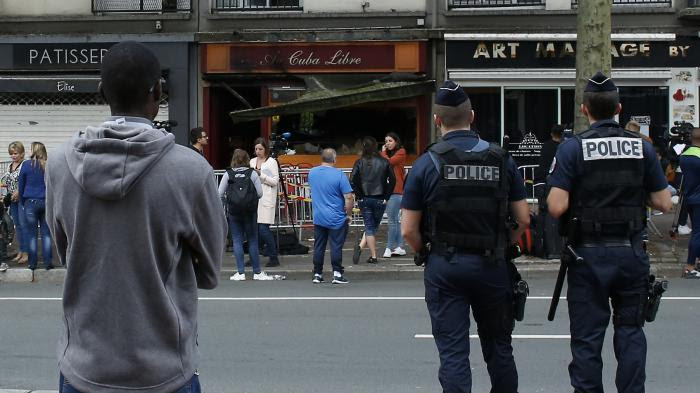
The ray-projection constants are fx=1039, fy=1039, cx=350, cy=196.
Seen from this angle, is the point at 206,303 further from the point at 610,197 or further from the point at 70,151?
the point at 70,151

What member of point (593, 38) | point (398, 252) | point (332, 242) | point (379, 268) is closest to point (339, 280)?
point (332, 242)

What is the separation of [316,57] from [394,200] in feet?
20.5

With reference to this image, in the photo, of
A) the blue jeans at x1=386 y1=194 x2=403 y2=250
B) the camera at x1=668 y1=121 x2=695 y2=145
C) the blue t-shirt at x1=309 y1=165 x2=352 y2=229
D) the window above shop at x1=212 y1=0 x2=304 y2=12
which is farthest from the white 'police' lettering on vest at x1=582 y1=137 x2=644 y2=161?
the window above shop at x1=212 y1=0 x2=304 y2=12

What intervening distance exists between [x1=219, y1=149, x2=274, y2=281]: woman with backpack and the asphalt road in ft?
3.79

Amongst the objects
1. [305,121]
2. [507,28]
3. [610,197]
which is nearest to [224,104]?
[305,121]

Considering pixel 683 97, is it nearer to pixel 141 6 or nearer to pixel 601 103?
pixel 141 6

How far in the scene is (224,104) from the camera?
21.1 m

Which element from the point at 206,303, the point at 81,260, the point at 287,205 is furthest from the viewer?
the point at 287,205

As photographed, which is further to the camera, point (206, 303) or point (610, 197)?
point (206, 303)

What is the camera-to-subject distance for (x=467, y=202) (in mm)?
5367

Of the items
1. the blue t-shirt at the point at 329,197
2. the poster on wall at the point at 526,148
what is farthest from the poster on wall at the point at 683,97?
the blue t-shirt at the point at 329,197

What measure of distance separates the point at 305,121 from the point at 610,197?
49.2 ft

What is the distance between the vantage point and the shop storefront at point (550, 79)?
64.6 ft

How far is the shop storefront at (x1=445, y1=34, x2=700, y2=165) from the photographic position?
19.7m
